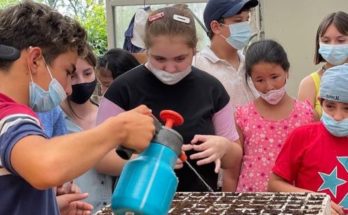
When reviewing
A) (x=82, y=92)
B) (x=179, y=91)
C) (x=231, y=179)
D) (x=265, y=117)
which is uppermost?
(x=179, y=91)

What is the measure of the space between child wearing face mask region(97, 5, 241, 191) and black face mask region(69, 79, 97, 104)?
0.41m

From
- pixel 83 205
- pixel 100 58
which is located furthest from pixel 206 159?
pixel 100 58

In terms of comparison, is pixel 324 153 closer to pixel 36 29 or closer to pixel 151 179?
pixel 151 179

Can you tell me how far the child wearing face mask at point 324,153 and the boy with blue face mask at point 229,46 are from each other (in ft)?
1.63

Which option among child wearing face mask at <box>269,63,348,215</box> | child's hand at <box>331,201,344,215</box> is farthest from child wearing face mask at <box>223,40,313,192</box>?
child's hand at <box>331,201,344,215</box>

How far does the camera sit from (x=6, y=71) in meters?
1.24

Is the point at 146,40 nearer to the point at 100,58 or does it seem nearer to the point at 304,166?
the point at 304,166

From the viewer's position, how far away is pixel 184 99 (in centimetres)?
196

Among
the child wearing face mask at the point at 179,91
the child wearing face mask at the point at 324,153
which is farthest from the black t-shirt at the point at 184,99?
the child wearing face mask at the point at 324,153

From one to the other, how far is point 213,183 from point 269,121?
468mm

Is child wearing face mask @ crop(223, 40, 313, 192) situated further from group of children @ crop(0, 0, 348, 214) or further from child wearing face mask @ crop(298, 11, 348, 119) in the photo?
child wearing face mask @ crop(298, 11, 348, 119)

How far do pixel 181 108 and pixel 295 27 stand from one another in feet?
8.79

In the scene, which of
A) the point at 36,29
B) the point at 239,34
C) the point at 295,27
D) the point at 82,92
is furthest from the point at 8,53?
the point at 295,27

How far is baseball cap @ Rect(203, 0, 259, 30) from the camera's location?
2.56 metres
